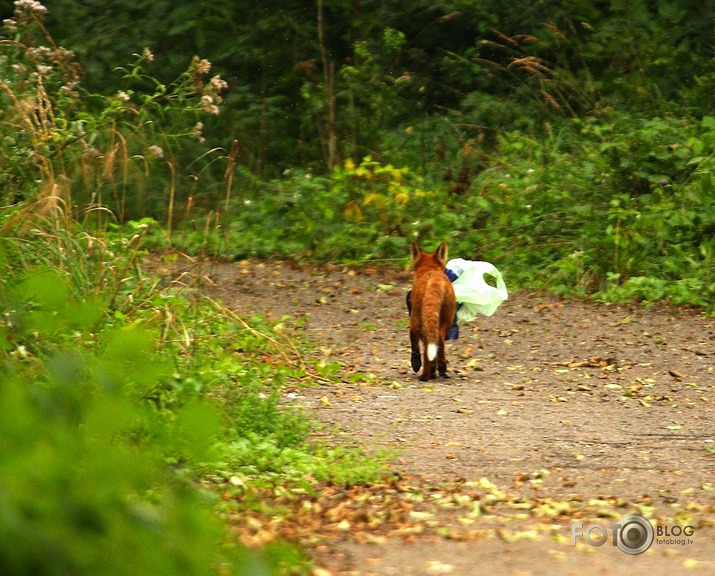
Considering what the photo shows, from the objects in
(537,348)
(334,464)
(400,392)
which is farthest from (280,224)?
(334,464)

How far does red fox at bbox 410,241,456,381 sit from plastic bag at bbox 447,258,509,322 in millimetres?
524

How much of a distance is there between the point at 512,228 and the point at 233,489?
827 cm

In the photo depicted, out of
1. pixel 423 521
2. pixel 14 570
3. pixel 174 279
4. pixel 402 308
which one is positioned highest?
pixel 14 570

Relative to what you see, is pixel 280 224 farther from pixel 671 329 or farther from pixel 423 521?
pixel 423 521

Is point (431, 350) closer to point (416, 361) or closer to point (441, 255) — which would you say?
point (416, 361)

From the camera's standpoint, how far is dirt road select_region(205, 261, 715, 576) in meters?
4.48

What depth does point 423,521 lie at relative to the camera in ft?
15.9

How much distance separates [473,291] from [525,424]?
2164 mm

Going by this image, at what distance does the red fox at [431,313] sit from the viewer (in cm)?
785

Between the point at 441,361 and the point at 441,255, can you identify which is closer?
the point at 441,361

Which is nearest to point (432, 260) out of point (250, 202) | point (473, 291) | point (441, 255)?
point (441, 255)

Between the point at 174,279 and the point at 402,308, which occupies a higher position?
the point at 174,279

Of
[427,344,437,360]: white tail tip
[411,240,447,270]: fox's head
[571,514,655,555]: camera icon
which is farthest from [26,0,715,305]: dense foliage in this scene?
[571,514,655,555]: camera icon

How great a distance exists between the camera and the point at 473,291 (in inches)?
348
